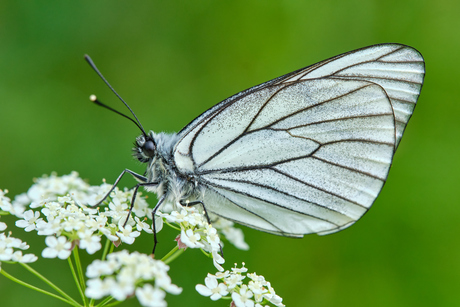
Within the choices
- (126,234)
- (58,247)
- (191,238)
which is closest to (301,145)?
(191,238)

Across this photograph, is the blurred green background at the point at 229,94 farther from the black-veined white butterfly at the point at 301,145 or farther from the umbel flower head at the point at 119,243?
the umbel flower head at the point at 119,243

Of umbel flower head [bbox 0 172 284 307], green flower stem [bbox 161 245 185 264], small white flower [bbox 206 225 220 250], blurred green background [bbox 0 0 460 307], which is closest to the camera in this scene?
umbel flower head [bbox 0 172 284 307]

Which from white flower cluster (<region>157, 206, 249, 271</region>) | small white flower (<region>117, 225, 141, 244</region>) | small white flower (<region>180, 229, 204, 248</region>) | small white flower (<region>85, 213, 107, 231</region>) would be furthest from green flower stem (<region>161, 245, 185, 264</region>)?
small white flower (<region>85, 213, 107, 231</region>)

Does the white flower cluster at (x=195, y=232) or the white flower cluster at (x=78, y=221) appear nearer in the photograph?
the white flower cluster at (x=78, y=221)

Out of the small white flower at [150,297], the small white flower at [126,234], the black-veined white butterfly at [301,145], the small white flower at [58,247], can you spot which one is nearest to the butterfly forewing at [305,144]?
the black-veined white butterfly at [301,145]

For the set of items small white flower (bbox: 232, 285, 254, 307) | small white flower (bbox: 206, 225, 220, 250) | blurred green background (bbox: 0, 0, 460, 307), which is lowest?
small white flower (bbox: 232, 285, 254, 307)

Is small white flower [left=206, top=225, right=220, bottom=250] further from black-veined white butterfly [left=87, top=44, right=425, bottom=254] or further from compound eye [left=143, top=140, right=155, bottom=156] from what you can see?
compound eye [left=143, top=140, right=155, bottom=156]

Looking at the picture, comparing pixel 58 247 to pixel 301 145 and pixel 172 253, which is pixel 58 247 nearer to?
pixel 172 253
